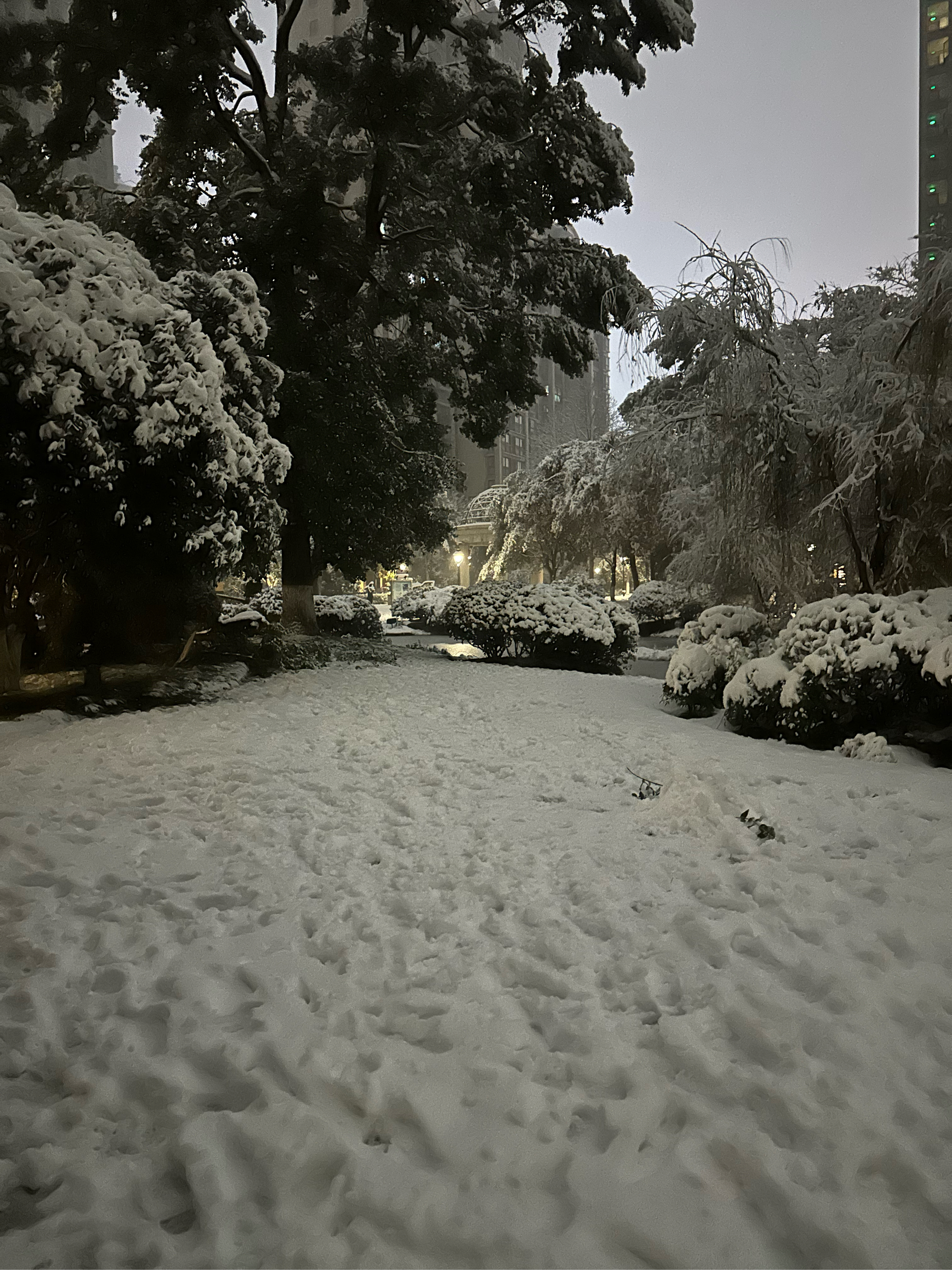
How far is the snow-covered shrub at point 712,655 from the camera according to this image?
22.5ft

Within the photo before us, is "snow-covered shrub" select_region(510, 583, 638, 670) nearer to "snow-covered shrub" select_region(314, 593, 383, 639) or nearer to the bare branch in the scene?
"snow-covered shrub" select_region(314, 593, 383, 639)

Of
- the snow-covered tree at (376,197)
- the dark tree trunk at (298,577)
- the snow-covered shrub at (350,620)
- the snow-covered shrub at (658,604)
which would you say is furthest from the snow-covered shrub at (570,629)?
the snow-covered shrub at (658,604)

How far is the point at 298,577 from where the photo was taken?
34.4 feet

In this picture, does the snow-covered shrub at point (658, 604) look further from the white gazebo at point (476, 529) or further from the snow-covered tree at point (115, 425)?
the snow-covered tree at point (115, 425)

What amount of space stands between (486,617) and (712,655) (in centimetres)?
487

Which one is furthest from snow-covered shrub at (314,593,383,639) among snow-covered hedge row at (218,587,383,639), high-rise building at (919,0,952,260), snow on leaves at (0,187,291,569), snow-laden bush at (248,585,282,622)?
high-rise building at (919,0,952,260)

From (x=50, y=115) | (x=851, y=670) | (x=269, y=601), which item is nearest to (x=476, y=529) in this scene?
(x=269, y=601)

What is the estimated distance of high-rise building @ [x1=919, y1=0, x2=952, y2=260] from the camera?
3638 centimetres

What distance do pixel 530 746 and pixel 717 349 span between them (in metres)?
4.49

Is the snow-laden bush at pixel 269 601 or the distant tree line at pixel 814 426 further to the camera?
the snow-laden bush at pixel 269 601

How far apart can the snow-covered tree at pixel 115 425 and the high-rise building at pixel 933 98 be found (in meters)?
42.0

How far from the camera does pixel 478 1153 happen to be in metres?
1.61

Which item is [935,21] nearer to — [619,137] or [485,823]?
[619,137]

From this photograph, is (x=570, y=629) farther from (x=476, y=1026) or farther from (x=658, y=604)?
(x=658, y=604)
